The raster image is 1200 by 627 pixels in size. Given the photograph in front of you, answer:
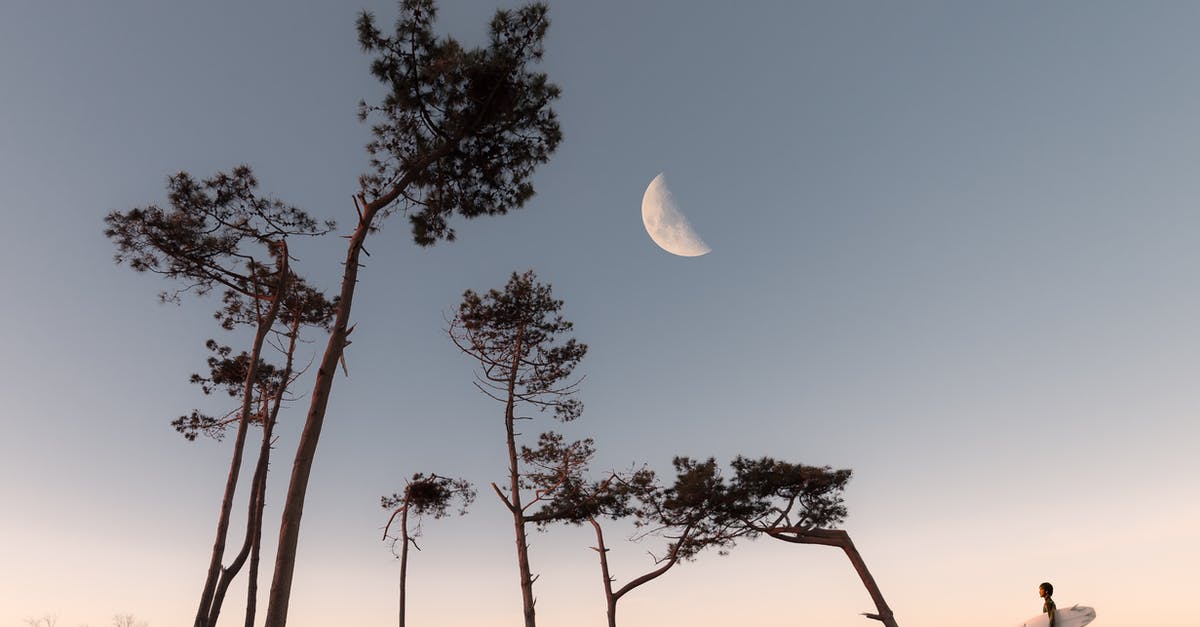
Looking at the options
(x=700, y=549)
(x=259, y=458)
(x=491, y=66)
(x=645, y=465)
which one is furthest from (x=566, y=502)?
(x=491, y=66)

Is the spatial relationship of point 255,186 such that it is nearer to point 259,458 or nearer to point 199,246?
point 199,246

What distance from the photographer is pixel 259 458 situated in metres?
16.5

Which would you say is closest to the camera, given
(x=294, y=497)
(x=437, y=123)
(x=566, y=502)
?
(x=294, y=497)

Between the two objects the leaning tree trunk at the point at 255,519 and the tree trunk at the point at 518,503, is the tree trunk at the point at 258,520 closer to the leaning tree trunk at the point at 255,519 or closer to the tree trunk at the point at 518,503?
the leaning tree trunk at the point at 255,519

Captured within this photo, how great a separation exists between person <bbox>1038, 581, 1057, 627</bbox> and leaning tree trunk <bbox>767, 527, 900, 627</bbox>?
10988 millimetres

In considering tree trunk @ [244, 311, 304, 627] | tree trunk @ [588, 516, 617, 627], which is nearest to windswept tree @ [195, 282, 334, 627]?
tree trunk @ [244, 311, 304, 627]

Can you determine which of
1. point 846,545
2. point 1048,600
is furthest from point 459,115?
point 846,545

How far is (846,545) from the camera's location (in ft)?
66.3

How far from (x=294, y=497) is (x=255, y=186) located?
8941 millimetres

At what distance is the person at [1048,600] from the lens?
7.82m

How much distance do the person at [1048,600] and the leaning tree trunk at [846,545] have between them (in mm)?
10988

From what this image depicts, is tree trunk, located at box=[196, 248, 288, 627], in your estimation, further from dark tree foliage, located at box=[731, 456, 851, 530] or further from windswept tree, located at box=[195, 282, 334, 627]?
dark tree foliage, located at box=[731, 456, 851, 530]

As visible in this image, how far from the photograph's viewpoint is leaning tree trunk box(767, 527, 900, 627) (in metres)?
18.1

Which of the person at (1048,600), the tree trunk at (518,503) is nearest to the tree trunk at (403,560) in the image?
the tree trunk at (518,503)
